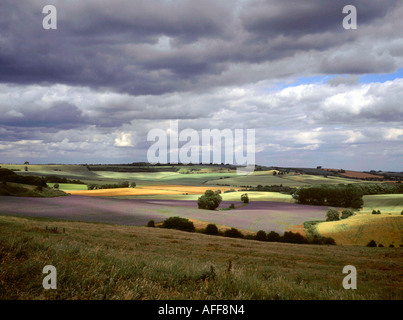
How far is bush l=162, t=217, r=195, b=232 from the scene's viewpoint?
52416 millimetres

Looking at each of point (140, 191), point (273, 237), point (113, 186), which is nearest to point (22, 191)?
point (113, 186)

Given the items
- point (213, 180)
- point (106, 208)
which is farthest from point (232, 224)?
point (213, 180)

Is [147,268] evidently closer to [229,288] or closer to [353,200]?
[229,288]

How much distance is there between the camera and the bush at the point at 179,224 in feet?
172

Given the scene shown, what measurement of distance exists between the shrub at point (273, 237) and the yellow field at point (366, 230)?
8.95 metres

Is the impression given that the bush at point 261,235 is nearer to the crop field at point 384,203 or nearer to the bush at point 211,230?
the bush at point 211,230

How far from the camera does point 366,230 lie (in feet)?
172

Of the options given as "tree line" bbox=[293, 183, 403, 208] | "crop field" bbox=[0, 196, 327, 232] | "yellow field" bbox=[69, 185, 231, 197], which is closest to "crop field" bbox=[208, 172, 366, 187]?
"yellow field" bbox=[69, 185, 231, 197]

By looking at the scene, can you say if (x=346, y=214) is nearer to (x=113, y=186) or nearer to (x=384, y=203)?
(x=384, y=203)

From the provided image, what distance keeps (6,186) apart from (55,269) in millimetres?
49738

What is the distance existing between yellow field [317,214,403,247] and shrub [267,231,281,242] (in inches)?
352
